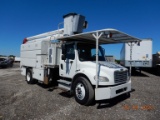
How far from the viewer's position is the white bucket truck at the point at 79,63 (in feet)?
17.3

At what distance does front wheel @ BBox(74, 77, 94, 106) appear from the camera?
5.37 m

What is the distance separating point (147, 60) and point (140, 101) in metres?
8.37

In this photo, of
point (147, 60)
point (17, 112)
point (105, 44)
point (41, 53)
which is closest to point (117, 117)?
point (17, 112)

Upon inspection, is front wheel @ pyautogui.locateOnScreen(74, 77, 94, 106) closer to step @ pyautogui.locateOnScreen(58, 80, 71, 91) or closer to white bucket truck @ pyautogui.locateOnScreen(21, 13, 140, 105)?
white bucket truck @ pyautogui.locateOnScreen(21, 13, 140, 105)

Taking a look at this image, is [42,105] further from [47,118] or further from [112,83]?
[112,83]

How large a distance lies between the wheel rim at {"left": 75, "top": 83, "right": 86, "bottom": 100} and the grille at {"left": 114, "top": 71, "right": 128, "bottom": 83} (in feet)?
4.12

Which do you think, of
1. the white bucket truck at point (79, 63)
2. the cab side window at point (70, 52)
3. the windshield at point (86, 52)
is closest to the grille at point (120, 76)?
the white bucket truck at point (79, 63)

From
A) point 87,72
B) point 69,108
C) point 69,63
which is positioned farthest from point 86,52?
point 69,108

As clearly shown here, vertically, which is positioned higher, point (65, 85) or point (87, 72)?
point (87, 72)

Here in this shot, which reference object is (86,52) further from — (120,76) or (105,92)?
(105,92)

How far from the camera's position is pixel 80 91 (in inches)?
225

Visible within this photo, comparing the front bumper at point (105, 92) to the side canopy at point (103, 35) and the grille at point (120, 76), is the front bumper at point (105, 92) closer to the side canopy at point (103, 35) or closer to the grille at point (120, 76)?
the grille at point (120, 76)

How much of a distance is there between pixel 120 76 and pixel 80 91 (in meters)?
1.64

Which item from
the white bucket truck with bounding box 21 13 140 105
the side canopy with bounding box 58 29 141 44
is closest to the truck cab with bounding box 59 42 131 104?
the white bucket truck with bounding box 21 13 140 105
